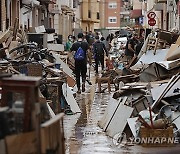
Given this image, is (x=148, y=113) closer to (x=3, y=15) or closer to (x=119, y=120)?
(x=119, y=120)

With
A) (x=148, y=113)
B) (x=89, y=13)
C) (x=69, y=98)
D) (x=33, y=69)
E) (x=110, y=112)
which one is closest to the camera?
(x=148, y=113)

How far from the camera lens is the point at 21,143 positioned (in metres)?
5.52

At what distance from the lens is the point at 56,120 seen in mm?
5941

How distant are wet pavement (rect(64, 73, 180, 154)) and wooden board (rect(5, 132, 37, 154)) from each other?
5027 mm

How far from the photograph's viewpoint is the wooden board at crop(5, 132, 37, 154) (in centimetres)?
549

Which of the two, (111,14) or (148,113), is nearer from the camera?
(148,113)

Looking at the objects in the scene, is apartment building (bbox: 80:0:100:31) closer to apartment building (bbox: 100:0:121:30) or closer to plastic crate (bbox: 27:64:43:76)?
apartment building (bbox: 100:0:121:30)

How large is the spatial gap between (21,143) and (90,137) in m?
6.53

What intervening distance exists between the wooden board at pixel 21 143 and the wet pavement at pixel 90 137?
5.03 meters

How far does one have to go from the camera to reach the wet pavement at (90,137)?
10.6 meters

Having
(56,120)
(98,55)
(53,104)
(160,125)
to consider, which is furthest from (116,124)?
(98,55)
